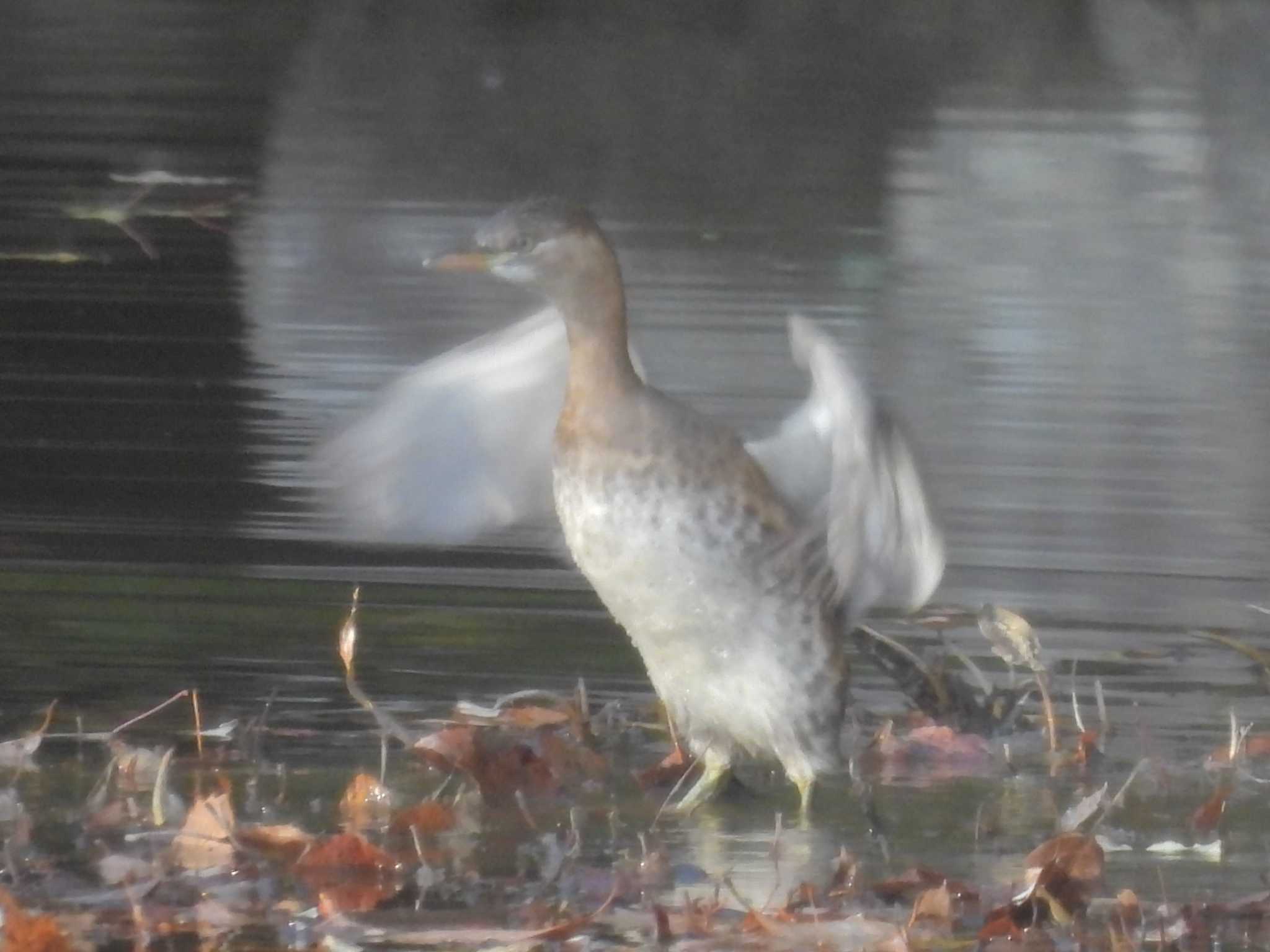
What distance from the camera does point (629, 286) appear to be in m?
7.70

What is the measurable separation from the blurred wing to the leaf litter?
1.11 feet

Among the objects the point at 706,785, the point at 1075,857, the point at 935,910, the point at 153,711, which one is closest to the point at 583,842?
the point at 706,785

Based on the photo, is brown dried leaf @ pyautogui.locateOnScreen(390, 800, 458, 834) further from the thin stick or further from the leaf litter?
the thin stick

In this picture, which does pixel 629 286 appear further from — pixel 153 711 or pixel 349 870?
pixel 349 870

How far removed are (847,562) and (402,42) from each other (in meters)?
7.18

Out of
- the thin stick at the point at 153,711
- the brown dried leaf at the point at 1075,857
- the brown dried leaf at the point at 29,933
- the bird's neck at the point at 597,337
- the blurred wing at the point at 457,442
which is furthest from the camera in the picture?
the blurred wing at the point at 457,442

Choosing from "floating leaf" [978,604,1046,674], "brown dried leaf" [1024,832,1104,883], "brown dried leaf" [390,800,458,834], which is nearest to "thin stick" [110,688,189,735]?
"brown dried leaf" [390,800,458,834]

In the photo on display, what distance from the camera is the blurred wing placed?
4.23m

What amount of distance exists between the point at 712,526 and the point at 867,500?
0.31m

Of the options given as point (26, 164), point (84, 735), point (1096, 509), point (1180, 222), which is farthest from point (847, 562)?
point (26, 164)

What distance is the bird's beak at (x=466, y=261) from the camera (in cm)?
396

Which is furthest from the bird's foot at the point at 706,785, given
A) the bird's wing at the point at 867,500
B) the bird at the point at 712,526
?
the bird's wing at the point at 867,500

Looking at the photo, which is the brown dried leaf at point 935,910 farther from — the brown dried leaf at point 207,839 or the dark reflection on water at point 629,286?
the brown dried leaf at point 207,839

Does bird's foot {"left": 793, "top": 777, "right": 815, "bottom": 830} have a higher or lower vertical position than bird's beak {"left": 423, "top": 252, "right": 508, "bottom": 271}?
lower
